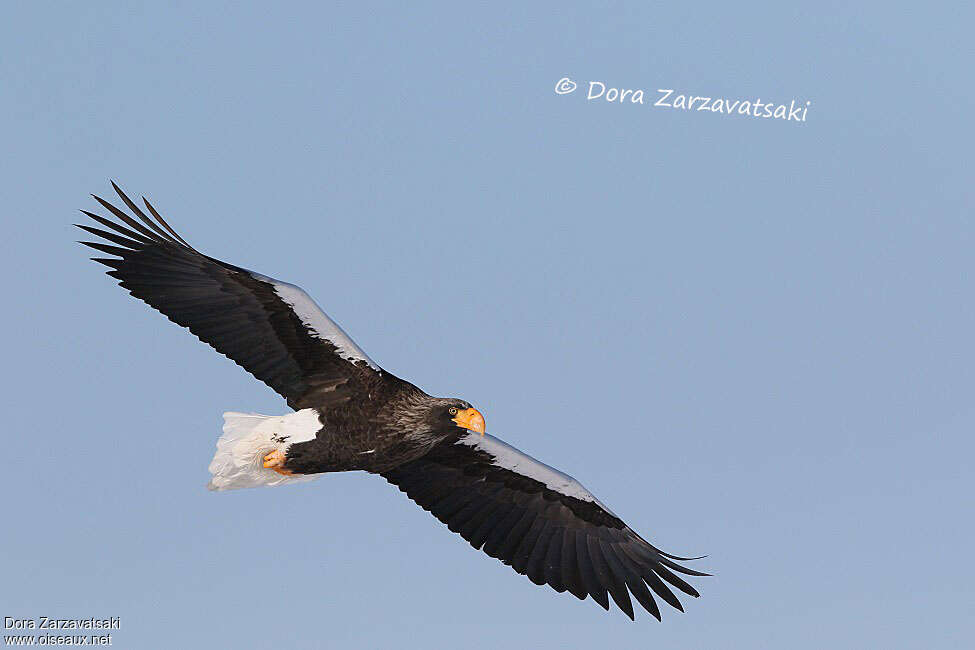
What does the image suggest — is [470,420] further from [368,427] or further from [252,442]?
[252,442]

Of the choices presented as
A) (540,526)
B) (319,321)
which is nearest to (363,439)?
(319,321)

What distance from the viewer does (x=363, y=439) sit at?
31.5 ft

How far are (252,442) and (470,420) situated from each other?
1.81 m

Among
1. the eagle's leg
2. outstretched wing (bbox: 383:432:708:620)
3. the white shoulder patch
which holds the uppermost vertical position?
the white shoulder patch

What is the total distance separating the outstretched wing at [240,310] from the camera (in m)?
9.75

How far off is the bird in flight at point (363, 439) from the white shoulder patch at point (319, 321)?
0.01 metres

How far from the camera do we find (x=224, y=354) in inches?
396

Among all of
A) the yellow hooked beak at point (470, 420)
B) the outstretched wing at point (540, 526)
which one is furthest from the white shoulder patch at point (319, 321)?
the outstretched wing at point (540, 526)

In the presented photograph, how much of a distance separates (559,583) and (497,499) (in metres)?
0.98

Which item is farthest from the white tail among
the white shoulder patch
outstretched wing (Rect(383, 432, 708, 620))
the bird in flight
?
outstretched wing (Rect(383, 432, 708, 620))

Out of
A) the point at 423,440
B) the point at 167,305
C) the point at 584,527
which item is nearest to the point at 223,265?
the point at 167,305

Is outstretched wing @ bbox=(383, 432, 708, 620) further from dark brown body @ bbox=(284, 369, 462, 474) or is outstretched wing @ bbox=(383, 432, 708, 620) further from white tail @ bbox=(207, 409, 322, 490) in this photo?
white tail @ bbox=(207, 409, 322, 490)

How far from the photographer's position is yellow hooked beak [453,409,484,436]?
962 centimetres

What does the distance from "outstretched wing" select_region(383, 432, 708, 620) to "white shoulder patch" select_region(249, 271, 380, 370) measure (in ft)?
5.28
